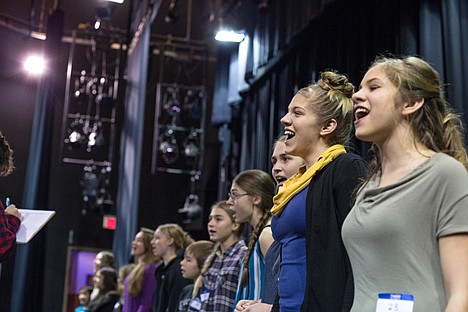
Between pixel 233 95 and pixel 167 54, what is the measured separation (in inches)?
108

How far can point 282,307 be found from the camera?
224cm

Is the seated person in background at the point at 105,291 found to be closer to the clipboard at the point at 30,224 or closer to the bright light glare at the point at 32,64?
the bright light glare at the point at 32,64

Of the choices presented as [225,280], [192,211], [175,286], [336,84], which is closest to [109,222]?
[192,211]

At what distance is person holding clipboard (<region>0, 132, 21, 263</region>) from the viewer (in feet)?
10.1

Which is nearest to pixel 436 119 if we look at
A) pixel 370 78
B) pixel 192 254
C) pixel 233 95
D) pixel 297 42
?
pixel 370 78

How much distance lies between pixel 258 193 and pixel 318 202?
1337 millimetres

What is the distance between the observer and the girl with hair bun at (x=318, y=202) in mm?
1996

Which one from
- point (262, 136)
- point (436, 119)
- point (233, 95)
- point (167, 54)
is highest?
point (167, 54)

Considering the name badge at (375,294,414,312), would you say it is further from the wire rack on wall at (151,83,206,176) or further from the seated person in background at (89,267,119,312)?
the wire rack on wall at (151,83,206,176)

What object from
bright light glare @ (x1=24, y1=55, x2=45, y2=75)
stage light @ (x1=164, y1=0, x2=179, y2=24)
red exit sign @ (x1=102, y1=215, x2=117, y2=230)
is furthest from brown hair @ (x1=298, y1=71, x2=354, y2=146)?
red exit sign @ (x1=102, y1=215, x2=117, y2=230)

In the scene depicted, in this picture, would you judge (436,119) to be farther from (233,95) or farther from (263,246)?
(233,95)

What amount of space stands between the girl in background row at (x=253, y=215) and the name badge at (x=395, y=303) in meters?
1.57

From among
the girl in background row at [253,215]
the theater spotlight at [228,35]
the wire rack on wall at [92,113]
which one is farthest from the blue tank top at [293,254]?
the wire rack on wall at [92,113]

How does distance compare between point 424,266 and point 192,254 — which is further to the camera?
point 192,254
